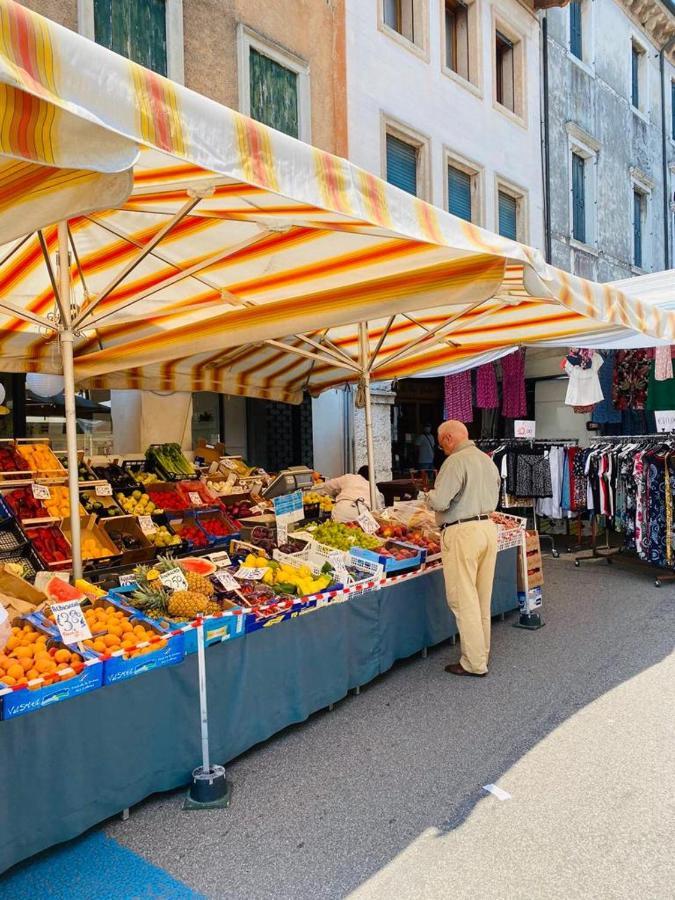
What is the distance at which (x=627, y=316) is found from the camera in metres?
5.52

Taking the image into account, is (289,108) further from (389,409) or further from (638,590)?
(638,590)

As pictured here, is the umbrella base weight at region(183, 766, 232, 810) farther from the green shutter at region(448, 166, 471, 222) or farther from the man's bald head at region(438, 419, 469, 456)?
the green shutter at region(448, 166, 471, 222)

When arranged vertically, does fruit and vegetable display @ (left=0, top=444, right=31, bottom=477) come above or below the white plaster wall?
below

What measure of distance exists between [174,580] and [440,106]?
1178 centimetres

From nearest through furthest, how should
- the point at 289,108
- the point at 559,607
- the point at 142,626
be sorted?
the point at 142,626 < the point at 559,607 < the point at 289,108

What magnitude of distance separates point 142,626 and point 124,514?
10.1 ft

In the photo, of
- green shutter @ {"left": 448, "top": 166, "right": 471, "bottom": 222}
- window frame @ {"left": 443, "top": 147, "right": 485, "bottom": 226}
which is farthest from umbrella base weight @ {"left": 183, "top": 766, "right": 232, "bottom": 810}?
window frame @ {"left": 443, "top": 147, "right": 485, "bottom": 226}

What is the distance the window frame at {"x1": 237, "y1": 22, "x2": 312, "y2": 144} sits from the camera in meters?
9.66

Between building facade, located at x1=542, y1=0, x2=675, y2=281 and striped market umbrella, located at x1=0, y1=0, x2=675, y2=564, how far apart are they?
10874 mm

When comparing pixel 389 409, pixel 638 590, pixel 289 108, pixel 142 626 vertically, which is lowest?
pixel 638 590

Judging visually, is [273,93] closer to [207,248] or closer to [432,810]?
[207,248]

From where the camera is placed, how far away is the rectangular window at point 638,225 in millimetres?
19016

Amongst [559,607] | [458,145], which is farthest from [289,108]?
[559,607]

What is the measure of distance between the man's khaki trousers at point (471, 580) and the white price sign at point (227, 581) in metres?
1.68
